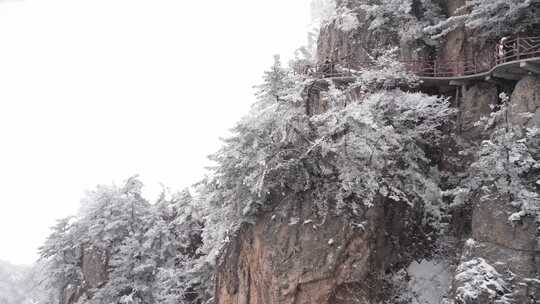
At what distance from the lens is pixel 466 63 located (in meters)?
19.0

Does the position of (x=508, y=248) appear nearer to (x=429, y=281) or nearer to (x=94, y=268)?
(x=429, y=281)

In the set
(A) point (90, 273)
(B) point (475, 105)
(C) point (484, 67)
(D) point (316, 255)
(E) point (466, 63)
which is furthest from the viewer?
(A) point (90, 273)

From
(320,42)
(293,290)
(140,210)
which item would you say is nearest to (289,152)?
(293,290)

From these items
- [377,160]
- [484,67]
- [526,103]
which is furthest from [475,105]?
[377,160]

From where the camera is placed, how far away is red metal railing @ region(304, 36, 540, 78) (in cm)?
1602

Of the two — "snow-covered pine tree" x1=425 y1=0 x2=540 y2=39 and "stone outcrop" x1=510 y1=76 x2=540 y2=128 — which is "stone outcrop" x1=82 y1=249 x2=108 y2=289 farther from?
"snow-covered pine tree" x1=425 y1=0 x2=540 y2=39

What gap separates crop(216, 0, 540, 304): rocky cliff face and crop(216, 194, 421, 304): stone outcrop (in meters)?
0.03

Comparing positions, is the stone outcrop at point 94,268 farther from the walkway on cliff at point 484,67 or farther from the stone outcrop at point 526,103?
the stone outcrop at point 526,103

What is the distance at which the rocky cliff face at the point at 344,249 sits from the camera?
12336mm

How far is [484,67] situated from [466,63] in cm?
111

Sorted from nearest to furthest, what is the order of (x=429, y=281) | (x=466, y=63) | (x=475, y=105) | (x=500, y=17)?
(x=429, y=281) < (x=500, y=17) < (x=475, y=105) < (x=466, y=63)

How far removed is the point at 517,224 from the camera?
1190 centimetres

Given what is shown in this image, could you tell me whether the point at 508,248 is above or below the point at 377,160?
below

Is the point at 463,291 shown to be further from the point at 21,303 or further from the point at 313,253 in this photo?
the point at 21,303
